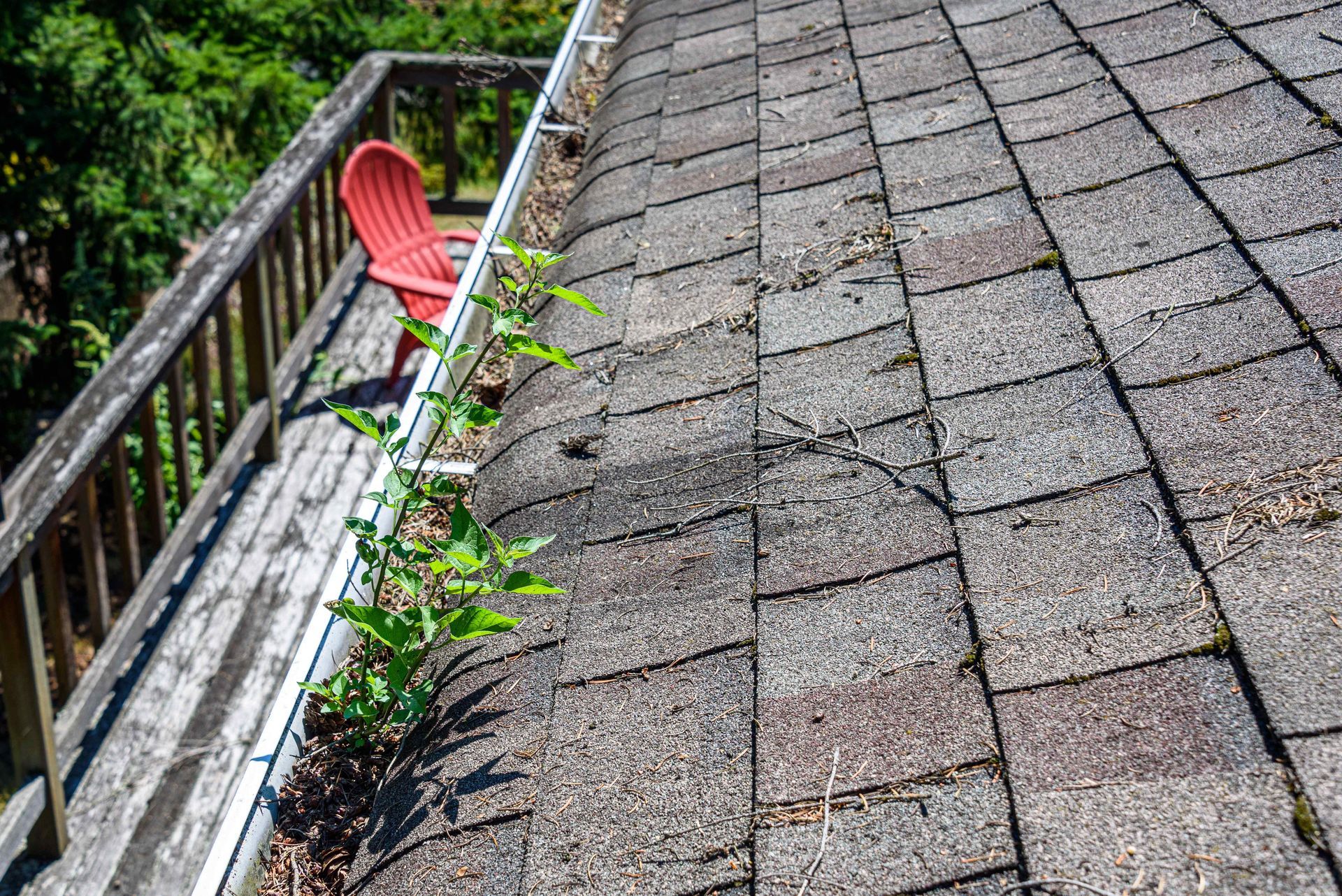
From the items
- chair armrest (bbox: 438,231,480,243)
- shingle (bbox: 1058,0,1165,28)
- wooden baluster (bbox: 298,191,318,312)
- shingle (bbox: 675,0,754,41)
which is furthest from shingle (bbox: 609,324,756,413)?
chair armrest (bbox: 438,231,480,243)

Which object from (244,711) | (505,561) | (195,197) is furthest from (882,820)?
(195,197)

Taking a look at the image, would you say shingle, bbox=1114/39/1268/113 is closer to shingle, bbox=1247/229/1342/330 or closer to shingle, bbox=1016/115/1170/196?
shingle, bbox=1016/115/1170/196

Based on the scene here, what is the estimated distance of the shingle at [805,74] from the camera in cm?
336

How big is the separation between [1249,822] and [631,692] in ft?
2.69

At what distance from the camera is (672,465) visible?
209 centimetres

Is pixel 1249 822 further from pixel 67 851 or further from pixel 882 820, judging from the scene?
pixel 67 851

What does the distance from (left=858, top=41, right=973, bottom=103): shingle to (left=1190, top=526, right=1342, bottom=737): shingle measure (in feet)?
6.02

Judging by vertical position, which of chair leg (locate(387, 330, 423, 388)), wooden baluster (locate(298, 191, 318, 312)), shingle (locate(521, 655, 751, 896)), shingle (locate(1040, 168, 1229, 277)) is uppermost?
shingle (locate(1040, 168, 1229, 277))

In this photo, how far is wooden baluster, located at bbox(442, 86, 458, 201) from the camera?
6867 mm

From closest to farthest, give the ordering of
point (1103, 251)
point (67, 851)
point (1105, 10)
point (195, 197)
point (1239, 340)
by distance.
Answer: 1. point (1239, 340)
2. point (1103, 251)
3. point (1105, 10)
4. point (67, 851)
5. point (195, 197)

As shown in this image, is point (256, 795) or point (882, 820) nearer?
point (882, 820)

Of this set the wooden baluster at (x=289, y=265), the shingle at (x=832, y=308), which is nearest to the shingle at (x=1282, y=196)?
the shingle at (x=832, y=308)

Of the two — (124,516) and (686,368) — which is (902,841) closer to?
(686,368)

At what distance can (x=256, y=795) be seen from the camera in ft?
6.23
